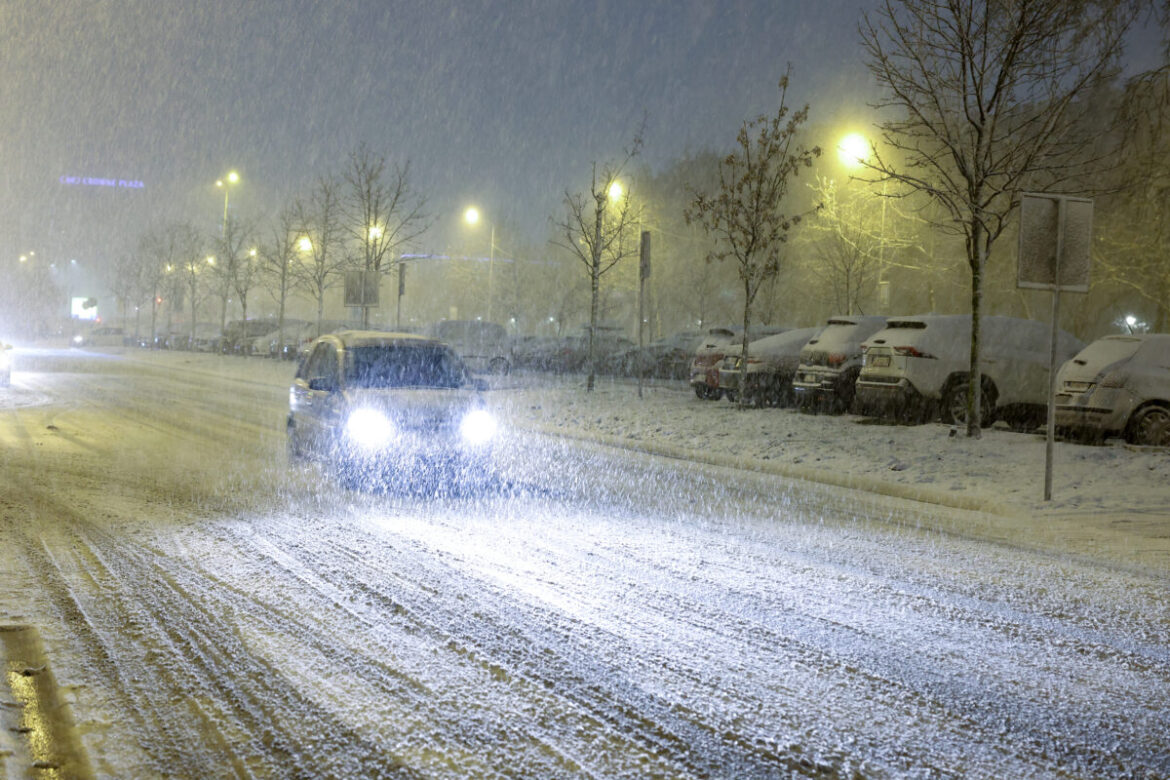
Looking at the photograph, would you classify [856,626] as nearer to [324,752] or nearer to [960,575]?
[960,575]

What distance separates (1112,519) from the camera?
9133 mm

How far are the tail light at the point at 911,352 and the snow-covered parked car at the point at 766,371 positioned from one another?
4.43 metres

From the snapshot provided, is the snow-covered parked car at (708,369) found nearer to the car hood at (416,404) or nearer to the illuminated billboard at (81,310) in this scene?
the car hood at (416,404)

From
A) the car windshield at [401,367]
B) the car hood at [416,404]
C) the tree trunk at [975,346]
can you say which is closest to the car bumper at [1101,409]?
the tree trunk at [975,346]

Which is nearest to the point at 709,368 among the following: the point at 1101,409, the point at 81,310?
the point at 1101,409

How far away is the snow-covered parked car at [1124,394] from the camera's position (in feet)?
39.8

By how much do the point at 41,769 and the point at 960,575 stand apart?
5.70m

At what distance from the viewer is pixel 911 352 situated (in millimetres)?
14680

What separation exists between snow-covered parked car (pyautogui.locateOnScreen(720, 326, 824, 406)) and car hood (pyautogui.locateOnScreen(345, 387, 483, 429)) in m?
9.71

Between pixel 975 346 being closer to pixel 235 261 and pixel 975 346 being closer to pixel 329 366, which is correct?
pixel 329 366

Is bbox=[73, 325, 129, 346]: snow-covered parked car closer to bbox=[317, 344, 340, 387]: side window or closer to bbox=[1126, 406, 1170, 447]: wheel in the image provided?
bbox=[317, 344, 340, 387]: side window

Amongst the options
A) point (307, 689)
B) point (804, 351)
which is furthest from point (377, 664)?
point (804, 351)

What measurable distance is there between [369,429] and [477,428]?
1.16 m

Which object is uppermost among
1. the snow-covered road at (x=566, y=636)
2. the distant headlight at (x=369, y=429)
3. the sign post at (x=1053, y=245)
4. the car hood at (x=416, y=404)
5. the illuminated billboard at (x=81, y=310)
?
the illuminated billboard at (x=81, y=310)
